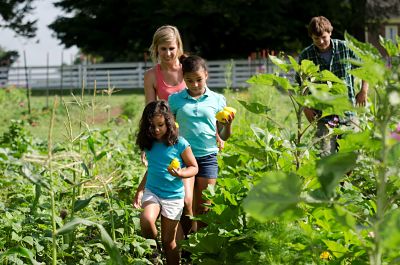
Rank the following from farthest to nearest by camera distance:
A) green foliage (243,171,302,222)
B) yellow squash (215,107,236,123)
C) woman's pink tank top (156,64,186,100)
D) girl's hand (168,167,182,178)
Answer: woman's pink tank top (156,64,186,100)
yellow squash (215,107,236,123)
girl's hand (168,167,182,178)
green foliage (243,171,302,222)

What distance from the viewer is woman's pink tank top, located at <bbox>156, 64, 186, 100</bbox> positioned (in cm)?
465

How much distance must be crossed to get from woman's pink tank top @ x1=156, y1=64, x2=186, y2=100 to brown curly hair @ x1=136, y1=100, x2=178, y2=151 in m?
0.65

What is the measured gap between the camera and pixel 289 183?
6.23ft

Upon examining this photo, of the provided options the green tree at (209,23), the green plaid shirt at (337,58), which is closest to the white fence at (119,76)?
the green tree at (209,23)

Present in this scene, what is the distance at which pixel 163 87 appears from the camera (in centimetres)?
467

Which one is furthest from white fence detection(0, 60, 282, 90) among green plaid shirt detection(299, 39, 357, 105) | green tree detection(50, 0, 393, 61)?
green plaid shirt detection(299, 39, 357, 105)

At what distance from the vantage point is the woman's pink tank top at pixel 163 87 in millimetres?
4648

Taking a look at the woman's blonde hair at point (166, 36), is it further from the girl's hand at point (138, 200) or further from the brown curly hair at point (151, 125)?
the girl's hand at point (138, 200)

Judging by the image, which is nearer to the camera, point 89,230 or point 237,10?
point 89,230

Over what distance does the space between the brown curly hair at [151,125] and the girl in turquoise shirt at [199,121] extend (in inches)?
14.5

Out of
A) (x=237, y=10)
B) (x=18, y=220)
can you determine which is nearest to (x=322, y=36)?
(x=18, y=220)

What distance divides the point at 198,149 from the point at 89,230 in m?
0.87

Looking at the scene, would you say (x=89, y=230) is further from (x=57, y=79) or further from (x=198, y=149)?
(x=57, y=79)

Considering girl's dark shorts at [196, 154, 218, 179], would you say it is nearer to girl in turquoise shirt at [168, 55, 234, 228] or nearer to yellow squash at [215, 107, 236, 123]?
girl in turquoise shirt at [168, 55, 234, 228]
